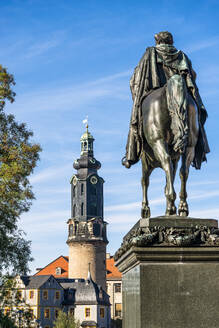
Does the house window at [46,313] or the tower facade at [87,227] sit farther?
the tower facade at [87,227]

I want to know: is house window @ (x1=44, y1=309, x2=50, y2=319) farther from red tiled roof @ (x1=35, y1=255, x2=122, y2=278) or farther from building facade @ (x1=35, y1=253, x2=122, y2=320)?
red tiled roof @ (x1=35, y1=255, x2=122, y2=278)

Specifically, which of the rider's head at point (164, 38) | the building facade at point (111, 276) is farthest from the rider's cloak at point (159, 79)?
the building facade at point (111, 276)

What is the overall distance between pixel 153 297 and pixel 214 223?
2.76 feet

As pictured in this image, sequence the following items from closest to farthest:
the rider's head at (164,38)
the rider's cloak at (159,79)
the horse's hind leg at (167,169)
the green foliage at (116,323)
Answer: the horse's hind leg at (167,169) → the rider's cloak at (159,79) → the rider's head at (164,38) → the green foliage at (116,323)

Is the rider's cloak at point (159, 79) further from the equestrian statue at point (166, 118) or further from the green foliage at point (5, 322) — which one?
the green foliage at point (5, 322)

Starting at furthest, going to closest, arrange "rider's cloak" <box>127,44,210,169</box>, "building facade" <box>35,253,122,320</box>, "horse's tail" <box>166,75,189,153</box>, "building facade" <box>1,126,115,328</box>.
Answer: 1. "building facade" <box>35,253,122,320</box>
2. "building facade" <box>1,126,115,328</box>
3. "rider's cloak" <box>127,44,210,169</box>
4. "horse's tail" <box>166,75,189,153</box>

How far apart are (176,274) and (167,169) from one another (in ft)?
3.51

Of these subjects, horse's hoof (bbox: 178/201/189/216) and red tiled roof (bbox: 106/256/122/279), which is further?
red tiled roof (bbox: 106/256/122/279)

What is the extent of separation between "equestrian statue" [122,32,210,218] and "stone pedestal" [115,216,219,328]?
47 cm

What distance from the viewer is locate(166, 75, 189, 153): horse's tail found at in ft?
16.9

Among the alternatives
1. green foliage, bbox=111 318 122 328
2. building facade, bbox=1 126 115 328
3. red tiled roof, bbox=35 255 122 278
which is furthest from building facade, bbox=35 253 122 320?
green foliage, bbox=111 318 122 328

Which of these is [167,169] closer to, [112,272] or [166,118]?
[166,118]

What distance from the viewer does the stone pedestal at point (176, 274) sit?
176 inches

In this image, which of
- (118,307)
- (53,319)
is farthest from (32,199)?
(118,307)
